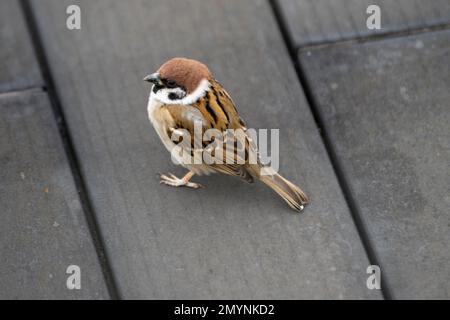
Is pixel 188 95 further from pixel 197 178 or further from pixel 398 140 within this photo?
pixel 398 140

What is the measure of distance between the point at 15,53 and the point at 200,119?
1291 mm

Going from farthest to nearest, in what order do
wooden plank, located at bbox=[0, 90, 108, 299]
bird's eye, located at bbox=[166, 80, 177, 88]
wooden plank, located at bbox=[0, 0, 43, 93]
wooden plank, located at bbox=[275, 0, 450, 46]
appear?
wooden plank, located at bbox=[275, 0, 450, 46] < wooden plank, located at bbox=[0, 0, 43, 93] < bird's eye, located at bbox=[166, 80, 177, 88] < wooden plank, located at bbox=[0, 90, 108, 299]

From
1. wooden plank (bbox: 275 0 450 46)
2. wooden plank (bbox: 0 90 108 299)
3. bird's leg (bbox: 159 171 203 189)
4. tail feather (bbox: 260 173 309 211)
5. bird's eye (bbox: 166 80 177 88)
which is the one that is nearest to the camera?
wooden plank (bbox: 0 90 108 299)

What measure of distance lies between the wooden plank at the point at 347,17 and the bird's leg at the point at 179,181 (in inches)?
40.8

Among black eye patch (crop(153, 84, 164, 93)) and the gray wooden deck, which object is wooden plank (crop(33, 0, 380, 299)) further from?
black eye patch (crop(153, 84, 164, 93))

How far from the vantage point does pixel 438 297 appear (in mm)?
3072

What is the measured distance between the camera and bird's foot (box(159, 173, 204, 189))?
3.41 metres

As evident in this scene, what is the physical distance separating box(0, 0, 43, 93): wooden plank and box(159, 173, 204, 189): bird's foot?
2.96 feet

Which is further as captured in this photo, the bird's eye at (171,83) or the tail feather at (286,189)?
the tail feather at (286,189)

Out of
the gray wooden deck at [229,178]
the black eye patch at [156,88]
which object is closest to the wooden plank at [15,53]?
the gray wooden deck at [229,178]

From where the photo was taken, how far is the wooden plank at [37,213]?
309 cm

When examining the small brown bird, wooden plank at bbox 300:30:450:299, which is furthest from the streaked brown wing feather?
wooden plank at bbox 300:30:450:299

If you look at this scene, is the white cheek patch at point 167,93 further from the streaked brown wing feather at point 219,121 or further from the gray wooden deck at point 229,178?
the gray wooden deck at point 229,178

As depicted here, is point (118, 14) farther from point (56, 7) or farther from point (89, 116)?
point (89, 116)
